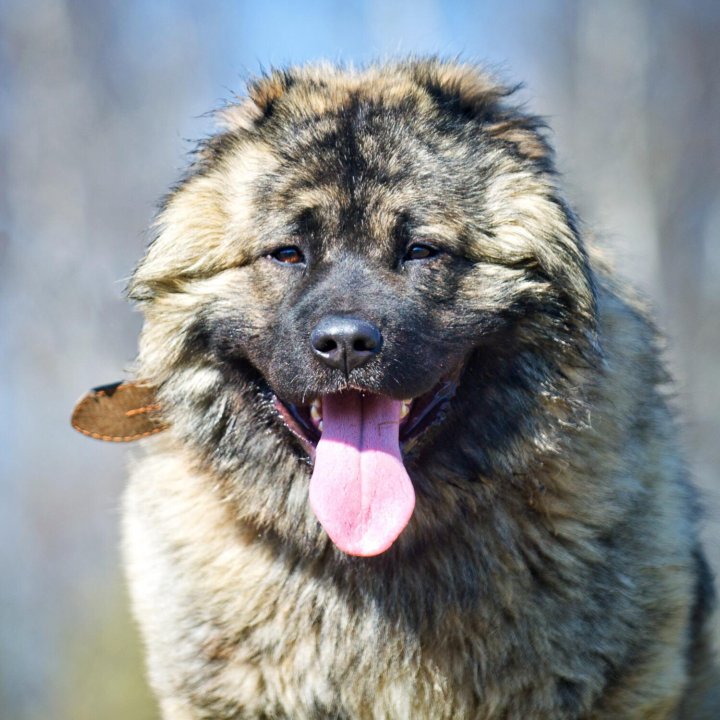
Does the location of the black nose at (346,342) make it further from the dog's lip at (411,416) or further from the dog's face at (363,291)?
the dog's lip at (411,416)

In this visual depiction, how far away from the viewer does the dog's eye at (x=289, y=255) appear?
318 centimetres

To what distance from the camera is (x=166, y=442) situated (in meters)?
3.62

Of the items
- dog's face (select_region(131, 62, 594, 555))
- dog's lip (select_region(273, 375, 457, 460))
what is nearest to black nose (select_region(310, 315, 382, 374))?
dog's face (select_region(131, 62, 594, 555))

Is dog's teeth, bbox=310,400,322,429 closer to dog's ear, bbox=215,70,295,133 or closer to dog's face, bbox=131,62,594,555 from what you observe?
dog's face, bbox=131,62,594,555

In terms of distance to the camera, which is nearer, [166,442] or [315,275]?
[315,275]

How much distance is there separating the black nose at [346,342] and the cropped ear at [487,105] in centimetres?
85

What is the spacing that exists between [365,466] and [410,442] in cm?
19

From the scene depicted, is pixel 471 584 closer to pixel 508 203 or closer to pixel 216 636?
pixel 216 636

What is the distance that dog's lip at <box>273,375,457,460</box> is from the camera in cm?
309

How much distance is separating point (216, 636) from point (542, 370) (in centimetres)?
129

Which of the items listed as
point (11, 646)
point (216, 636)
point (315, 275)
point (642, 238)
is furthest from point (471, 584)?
point (642, 238)

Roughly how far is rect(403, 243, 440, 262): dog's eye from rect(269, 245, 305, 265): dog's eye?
1.04ft

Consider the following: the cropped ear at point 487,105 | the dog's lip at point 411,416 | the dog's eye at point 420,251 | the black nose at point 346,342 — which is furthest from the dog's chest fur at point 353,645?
the cropped ear at point 487,105

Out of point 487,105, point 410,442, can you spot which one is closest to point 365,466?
point 410,442
